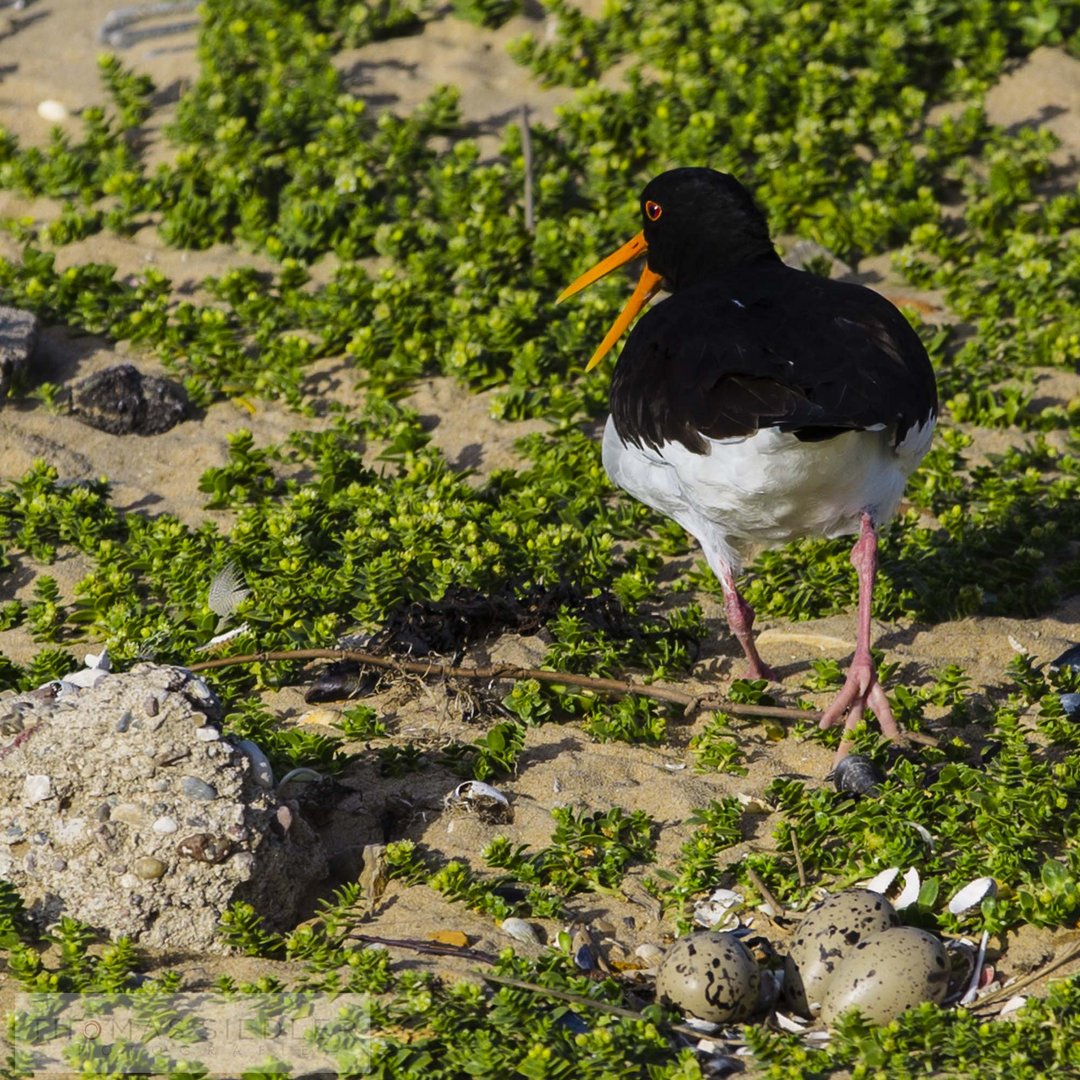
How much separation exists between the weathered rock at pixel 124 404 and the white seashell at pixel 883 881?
3885 mm

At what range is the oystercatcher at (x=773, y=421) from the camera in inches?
189

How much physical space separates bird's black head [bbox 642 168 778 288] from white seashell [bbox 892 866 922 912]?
271 centimetres

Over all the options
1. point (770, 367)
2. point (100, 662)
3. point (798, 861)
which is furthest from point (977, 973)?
point (100, 662)

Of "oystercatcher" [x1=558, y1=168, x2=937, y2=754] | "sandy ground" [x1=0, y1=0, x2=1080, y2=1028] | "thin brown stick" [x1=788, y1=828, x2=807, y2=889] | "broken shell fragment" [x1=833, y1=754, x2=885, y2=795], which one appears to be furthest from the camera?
"oystercatcher" [x1=558, y1=168, x2=937, y2=754]

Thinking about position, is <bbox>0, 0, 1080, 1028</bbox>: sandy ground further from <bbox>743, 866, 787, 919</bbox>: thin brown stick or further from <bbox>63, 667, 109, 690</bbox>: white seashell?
<bbox>63, 667, 109, 690</bbox>: white seashell

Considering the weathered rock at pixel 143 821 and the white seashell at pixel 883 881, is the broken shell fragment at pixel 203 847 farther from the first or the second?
the white seashell at pixel 883 881

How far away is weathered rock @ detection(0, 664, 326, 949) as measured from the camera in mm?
3986

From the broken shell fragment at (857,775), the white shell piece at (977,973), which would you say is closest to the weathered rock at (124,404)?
the broken shell fragment at (857,775)

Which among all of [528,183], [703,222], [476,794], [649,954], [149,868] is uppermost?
[703,222]

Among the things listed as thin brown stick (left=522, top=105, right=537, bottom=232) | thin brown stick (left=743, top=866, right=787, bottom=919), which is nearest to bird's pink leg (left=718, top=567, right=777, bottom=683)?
thin brown stick (left=743, top=866, right=787, bottom=919)

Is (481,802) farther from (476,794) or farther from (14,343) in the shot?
(14,343)

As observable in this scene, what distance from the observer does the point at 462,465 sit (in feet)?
22.1

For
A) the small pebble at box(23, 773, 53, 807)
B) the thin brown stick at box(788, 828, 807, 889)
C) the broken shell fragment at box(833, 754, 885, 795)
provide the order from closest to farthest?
the small pebble at box(23, 773, 53, 807), the thin brown stick at box(788, 828, 807, 889), the broken shell fragment at box(833, 754, 885, 795)

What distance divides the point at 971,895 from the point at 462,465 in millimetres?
3181
